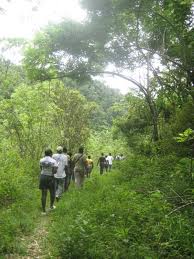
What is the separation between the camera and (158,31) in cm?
1517

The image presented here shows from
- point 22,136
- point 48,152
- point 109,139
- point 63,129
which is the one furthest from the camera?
point 109,139

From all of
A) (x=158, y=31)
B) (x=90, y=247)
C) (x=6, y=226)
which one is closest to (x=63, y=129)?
(x=158, y=31)

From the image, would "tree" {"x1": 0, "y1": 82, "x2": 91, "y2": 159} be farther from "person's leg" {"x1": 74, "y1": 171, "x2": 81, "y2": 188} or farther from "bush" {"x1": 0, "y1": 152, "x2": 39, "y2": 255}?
"person's leg" {"x1": 74, "y1": 171, "x2": 81, "y2": 188}

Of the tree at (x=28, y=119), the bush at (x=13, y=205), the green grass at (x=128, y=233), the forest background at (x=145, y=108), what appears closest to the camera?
the green grass at (x=128, y=233)

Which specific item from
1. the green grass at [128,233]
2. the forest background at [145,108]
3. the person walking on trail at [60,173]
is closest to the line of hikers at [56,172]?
the person walking on trail at [60,173]

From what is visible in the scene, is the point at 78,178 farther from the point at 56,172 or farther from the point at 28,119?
the point at 28,119

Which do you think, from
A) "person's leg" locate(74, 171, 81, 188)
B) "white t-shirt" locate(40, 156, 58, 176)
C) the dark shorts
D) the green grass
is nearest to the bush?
the dark shorts

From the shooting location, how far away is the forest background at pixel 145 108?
6.36 meters

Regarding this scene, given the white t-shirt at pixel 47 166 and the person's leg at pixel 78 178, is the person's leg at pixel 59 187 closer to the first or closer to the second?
the person's leg at pixel 78 178

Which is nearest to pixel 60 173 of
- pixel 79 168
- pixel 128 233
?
pixel 79 168

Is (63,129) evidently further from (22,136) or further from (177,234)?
(177,234)

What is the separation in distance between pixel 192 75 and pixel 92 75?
433 cm

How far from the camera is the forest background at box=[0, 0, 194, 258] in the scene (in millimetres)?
6359

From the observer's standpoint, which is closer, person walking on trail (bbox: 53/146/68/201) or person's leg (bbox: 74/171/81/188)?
person walking on trail (bbox: 53/146/68/201)
